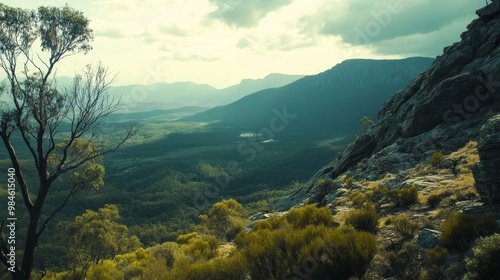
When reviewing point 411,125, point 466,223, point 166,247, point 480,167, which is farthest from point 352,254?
point 411,125

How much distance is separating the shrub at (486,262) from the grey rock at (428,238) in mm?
2392

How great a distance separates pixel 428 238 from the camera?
30.0 feet

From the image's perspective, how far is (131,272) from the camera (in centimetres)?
1752

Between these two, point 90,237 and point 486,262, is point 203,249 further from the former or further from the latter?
point 90,237

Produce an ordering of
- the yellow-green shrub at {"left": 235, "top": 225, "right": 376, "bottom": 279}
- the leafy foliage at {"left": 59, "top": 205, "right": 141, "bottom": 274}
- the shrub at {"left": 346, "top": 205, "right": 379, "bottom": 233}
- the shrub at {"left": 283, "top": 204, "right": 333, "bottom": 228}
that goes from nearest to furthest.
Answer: the yellow-green shrub at {"left": 235, "top": 225, "right": 376, "bottom": 279} < the shrub at {"left": 346, "top": 205, "right": 379, "bottom": 233} < the shrub at {"left": 283, "top": 204, "right": 333, "bottom": 228} < the leafy foliage at {"left": 59, "top": 205, "right": 141, "bottom": 274}

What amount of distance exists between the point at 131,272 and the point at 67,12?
50.2 feet

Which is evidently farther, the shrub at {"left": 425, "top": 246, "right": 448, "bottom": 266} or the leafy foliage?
the leafy foliage

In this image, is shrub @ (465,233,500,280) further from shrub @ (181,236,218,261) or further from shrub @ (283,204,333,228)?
shrub @ (181,236,218,261)

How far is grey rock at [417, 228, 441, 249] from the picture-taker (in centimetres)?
883

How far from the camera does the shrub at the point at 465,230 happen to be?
8016 mm

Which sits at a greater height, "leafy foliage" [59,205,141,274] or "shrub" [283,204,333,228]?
"shrub" [283,204,333,228]

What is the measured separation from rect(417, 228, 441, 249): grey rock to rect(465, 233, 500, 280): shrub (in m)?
2.39

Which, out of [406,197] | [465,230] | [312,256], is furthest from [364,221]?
[406,197]

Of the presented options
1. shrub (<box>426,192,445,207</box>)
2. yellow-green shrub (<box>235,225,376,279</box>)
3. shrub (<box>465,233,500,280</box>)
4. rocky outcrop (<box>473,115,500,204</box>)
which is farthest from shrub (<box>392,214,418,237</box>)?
shrub (<box>465,233,500,280</box>)
